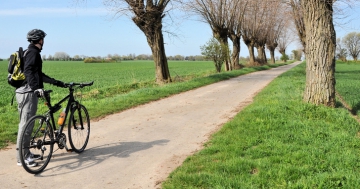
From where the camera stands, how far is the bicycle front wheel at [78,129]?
591cm

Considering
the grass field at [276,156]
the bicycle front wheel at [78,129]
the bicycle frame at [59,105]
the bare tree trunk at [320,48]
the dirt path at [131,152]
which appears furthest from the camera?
the bare tree trunk at [320,48]

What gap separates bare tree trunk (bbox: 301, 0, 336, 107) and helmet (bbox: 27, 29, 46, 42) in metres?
7.69

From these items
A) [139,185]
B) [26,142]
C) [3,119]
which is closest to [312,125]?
[139,185]

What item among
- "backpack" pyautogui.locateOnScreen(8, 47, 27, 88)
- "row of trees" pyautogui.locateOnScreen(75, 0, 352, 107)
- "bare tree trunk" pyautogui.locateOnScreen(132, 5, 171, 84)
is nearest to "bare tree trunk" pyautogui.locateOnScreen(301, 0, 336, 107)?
"row of trees" pyautogui.locateOnScreen(75, 0, 352, 107)

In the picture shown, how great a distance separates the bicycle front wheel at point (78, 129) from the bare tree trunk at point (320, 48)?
22.4ft

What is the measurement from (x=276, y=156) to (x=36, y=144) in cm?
371

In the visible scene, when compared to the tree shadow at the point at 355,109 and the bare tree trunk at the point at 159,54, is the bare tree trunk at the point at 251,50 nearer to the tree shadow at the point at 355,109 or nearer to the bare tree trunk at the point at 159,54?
the bare tree trunk at the point at 159,54

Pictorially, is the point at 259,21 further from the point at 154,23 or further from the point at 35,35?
the point at 35,35

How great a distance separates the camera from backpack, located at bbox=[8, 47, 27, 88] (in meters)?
5.05

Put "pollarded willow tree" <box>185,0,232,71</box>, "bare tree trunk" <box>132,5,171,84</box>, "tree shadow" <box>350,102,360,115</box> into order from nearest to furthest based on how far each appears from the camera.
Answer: "tree shadow" <box>350,102,360,115</box> → "bare tree trunk" <box>132,5,171,84</box> → "pollarded willow tree" <box>185,0,232,71</box>

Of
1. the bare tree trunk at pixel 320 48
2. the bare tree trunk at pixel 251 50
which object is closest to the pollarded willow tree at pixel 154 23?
the bare tree trunk at pixel 320 48

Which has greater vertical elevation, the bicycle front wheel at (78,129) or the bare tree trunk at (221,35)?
the bare tree trunk at (221,35)

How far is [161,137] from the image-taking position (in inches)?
278

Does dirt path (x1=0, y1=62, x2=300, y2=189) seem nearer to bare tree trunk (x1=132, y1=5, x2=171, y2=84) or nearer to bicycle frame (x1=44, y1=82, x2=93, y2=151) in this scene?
bicycle frame (x1=44, y1=82, x2=93, y2=151)
